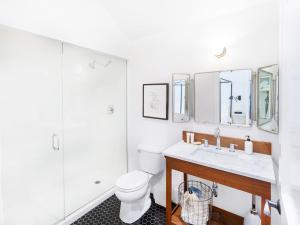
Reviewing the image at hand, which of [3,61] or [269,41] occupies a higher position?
[269,41]

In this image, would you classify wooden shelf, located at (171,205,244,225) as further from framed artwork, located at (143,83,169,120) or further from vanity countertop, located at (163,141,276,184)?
framed artwork, located at (143,83,169,120)

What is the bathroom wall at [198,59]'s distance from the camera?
5.35 feet

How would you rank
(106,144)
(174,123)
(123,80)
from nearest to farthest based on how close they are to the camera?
(174,123), (106,144), (123,80)

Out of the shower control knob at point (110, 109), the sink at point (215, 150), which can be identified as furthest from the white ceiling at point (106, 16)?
the sink at point (215, 150)

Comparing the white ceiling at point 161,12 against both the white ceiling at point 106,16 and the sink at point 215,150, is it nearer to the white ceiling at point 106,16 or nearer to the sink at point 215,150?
the white ceiling at point 106,16

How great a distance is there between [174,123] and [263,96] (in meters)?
1.01

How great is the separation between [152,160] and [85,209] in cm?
98

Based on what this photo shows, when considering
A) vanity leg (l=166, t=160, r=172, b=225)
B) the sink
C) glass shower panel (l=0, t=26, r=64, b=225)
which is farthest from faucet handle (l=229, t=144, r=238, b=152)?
glass shower panel (l=0, t=26, r=64, b=225)

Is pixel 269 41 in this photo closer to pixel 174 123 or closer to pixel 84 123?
pixel 174 123

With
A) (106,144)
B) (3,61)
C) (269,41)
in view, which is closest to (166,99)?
(106,144)

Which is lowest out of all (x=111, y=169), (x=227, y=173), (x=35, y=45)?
(x=111, y=169)

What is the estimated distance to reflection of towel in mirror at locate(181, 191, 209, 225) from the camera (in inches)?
69.4

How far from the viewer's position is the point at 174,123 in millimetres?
2244

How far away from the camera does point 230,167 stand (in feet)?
4.61
